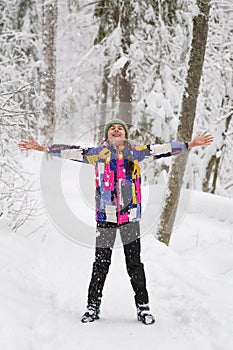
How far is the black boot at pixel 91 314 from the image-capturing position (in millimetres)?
3744

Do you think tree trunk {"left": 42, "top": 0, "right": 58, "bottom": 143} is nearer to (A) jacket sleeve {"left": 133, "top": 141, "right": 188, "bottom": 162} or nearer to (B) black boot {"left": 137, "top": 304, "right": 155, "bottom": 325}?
(A) jacket sleeve {"left": 133, "top": 141, "right": 188, "bottom": 162}

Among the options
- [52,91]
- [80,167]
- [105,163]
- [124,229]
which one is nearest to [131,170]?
[105,163]

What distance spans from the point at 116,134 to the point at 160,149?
0.48 m

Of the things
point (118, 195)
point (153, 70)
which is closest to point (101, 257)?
point (118, 195)

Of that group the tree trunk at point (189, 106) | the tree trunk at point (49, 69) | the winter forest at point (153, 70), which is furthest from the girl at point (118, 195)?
the tree trunk at point (49, 69)

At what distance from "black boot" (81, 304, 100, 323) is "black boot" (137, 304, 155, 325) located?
1.44 feet

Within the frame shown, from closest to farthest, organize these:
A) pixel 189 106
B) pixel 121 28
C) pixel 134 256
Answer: pixel 134 256 < pixel 189 106 < pixel 121 28

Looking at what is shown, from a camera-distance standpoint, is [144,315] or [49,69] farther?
[49,69]

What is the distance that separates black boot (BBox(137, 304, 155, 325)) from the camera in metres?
3.72

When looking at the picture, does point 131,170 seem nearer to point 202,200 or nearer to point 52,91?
point 202,200

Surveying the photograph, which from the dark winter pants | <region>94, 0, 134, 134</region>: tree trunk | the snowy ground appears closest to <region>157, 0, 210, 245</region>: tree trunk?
the snowy ground

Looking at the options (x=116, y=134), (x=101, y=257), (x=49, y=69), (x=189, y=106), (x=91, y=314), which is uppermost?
(x=49, y=69)

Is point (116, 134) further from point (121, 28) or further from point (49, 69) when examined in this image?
point (49, 69)

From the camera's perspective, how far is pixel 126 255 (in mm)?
3824
